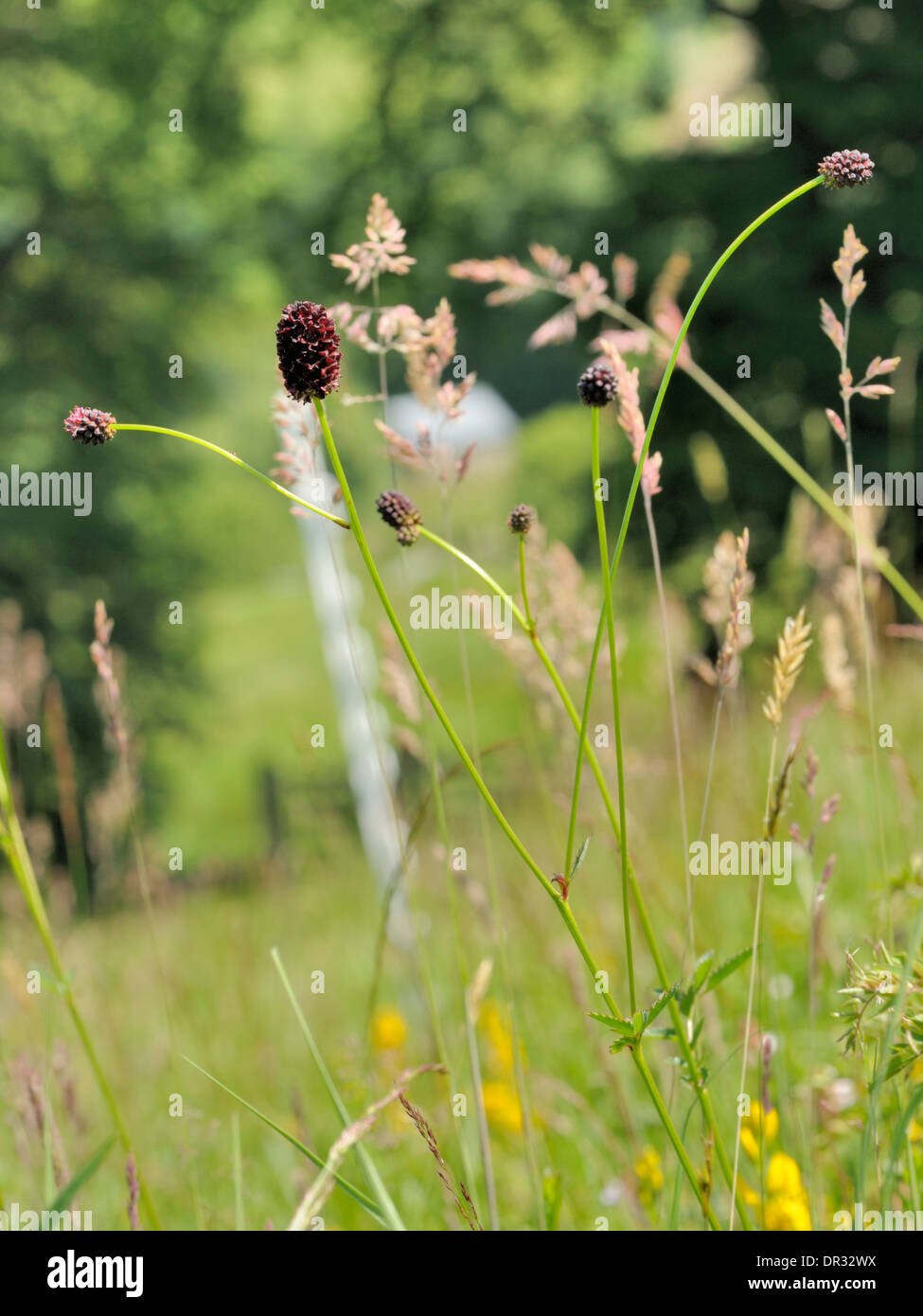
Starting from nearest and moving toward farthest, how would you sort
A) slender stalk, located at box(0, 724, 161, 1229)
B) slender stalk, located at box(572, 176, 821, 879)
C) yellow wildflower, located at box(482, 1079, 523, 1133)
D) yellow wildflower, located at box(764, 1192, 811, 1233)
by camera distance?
slender stalk, located at box(572, 176, 821, 879) < slender stalk, located at box(0, 724, 161, 1229) < yellow wildflower, located at box(764, 1192, 811, 1233) < yellow wildflower, located at box(482, 1079, 523, 1133)

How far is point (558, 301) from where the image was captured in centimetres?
916

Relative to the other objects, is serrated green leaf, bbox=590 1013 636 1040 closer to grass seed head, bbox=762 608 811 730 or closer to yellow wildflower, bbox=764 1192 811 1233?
grass seed head, bbox=762 608 811 730

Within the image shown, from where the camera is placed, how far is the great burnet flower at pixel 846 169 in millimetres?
638

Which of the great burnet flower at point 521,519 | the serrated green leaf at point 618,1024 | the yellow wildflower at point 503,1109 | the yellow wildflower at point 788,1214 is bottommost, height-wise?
the yellow wildflower at point 503,1109

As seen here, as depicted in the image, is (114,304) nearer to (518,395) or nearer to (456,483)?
(518,395)

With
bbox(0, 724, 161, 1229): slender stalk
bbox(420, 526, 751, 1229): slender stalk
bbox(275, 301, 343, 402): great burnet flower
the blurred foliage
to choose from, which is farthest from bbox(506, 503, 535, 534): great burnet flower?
the blurred foliage

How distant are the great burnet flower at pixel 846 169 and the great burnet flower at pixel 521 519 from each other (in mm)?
293

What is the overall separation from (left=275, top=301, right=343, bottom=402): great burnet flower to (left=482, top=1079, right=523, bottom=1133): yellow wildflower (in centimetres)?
140

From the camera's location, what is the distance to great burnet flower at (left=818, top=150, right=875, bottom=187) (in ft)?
2.09

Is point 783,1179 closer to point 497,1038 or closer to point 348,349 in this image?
point 497,1038

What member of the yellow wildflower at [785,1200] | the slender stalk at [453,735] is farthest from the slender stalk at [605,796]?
the yellow wildflower at [785,1200]

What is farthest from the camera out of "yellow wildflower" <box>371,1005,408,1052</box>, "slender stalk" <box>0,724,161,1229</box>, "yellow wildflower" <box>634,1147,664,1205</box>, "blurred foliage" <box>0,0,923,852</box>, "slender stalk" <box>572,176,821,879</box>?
"blurred foliage" <box>0,0,923,852</box>

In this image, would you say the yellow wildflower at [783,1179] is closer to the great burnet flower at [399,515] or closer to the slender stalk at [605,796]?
the slender stalk at [605,796]
